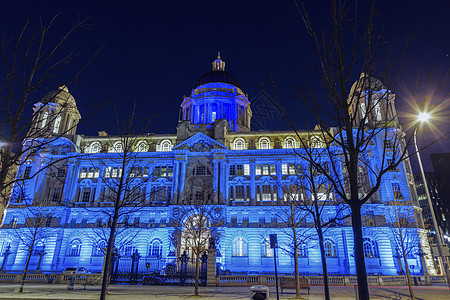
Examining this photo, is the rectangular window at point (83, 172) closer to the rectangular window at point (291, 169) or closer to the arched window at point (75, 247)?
the arched window at point (75, 247)

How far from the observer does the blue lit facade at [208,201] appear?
44188 millimetres

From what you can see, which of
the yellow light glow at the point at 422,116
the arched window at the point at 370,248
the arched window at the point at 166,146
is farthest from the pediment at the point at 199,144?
the yellow light glow at the point at 422,116

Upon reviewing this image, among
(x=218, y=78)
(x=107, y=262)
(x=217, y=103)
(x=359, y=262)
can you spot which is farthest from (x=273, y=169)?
(x=359, y=262)

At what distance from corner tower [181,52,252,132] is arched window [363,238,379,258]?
31876 mm

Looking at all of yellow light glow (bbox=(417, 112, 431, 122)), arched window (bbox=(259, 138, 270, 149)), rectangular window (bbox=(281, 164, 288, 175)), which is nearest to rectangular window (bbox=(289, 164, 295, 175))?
rectangular window (bbox=(281, 164, 288, 175))

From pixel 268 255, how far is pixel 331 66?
130ft

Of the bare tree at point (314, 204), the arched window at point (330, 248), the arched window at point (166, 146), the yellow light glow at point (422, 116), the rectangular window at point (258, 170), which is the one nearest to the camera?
the yellow light glow at point (422, 116)

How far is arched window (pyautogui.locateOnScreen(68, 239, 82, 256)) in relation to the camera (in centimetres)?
4797

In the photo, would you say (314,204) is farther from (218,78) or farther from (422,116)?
(218,78)

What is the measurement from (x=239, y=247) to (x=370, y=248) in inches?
769

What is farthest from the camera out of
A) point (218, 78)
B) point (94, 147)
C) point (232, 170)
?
point (218, 78)

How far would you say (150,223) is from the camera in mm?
48844

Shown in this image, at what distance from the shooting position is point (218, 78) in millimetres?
69312

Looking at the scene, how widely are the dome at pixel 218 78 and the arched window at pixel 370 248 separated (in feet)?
143
